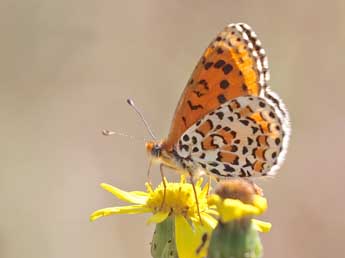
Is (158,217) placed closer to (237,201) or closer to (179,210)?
(179,210)

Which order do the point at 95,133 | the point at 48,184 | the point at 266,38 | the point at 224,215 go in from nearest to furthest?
the point at 224,215 → the point at 48,184 → the point at 95,133 → the point at 266,38

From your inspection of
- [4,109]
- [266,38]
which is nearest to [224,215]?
[4,109]

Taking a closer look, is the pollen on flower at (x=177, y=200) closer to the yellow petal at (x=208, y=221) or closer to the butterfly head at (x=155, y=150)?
the yellow petal at (x=208, y=221)

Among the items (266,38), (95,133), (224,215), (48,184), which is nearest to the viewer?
(224,215)

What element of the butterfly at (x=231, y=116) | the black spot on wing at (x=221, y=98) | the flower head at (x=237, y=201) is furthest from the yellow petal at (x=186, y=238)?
the black spot on wing at (x=221, y=98)

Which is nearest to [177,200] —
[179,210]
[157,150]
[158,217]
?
[179,210]

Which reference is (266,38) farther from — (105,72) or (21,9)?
(21,9)

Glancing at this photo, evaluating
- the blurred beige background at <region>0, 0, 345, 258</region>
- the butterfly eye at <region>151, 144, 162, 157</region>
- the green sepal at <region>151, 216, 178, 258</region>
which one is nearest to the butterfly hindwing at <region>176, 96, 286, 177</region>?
the butterfly eye at <region>151, 144, 162, 157</region>
